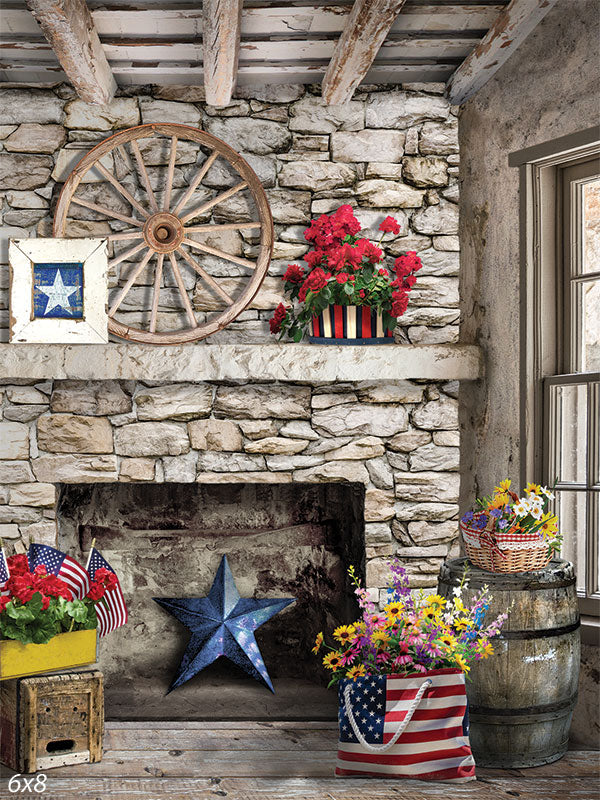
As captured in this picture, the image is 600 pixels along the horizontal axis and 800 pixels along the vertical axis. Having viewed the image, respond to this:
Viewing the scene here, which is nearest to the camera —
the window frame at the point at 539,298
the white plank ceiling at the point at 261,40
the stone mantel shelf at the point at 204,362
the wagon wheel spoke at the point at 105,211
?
the white plank ceiling at the point at 261,40

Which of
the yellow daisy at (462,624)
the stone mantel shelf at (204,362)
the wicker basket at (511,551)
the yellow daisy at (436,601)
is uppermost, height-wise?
the stone mantel shelf at (204,362)

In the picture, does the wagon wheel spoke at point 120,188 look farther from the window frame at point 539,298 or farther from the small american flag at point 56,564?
the window frame at point 539,298

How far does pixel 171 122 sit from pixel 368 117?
2.73 ft

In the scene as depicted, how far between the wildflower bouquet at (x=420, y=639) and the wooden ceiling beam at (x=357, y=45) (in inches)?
73.4

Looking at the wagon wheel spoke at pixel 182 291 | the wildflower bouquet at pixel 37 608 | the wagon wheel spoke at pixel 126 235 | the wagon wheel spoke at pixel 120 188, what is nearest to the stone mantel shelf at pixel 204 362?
the wagon wheel spoke at pixel 182 291

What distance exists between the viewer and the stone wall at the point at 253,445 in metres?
3.29

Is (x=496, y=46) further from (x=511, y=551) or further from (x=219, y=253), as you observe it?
(x=511, y=551)

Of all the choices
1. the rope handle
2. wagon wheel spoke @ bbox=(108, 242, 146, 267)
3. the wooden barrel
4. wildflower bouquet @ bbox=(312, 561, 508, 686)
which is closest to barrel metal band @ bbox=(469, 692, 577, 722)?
the wooden barrel

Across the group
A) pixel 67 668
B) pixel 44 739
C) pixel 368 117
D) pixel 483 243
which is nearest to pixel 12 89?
pixel 368 117

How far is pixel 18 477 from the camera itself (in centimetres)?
329

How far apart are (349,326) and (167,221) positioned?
88 centimetres

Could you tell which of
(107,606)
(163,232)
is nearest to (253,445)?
(107,606)

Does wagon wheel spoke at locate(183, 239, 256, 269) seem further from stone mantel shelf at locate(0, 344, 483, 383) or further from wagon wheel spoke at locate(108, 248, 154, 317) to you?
stone mantel shelf at locate(0, 344, 483, 383)

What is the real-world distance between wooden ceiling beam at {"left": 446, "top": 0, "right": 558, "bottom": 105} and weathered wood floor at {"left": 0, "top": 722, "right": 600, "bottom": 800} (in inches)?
99.4
